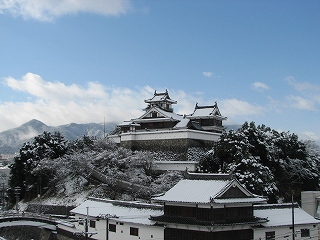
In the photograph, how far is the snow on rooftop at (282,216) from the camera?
27186 mm

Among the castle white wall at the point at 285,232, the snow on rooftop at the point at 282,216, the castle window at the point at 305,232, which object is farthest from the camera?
the castle window at the point at 305,232

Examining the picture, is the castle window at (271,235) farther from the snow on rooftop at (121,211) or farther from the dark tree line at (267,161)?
the dark tree line at (267,161)

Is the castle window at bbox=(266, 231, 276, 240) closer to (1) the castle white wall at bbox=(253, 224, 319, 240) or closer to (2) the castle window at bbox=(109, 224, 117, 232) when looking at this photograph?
(1) the castle white wall at bbox=(253, 224, 319, 240)

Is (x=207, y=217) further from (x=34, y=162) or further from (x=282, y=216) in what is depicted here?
(x=34, y=162)

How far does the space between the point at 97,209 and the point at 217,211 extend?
35.2ft

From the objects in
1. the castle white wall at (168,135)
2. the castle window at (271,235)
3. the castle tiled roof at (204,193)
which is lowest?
the castle window at (271,235)

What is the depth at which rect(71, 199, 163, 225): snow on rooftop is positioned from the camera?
91.9 ft

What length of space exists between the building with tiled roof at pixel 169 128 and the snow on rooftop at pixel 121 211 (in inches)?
653

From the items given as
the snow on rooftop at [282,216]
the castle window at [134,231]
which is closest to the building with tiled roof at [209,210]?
the snow on rooftop at [282,216]

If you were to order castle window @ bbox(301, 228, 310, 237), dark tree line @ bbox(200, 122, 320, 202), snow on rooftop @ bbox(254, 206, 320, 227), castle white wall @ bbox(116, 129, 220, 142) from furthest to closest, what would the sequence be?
castle white wall @ bbox(116, 129, 220, 142), dark tree line @ bbox(200, 122, 320, 202), castle window @ bbox(301, 228, 310, 237), snow on rooftop @ bbox(254, 206, 320, 227)

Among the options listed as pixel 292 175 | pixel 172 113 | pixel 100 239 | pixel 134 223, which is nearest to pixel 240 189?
pixel 134 223

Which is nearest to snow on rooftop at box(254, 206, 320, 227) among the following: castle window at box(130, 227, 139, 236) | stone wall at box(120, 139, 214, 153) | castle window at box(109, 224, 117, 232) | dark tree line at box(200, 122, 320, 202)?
dark tree line at box(200, 122, 320, 202)

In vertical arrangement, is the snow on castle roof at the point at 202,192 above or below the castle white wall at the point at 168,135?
below

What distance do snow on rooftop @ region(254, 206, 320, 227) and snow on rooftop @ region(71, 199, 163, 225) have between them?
696cm
